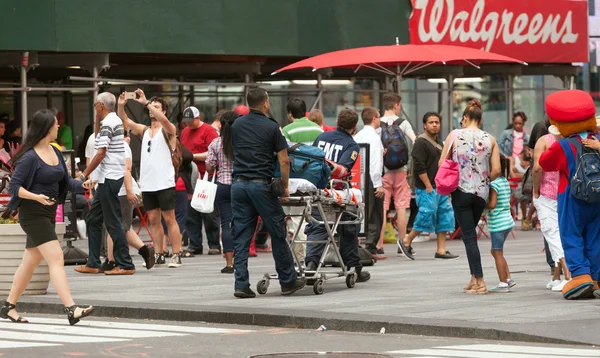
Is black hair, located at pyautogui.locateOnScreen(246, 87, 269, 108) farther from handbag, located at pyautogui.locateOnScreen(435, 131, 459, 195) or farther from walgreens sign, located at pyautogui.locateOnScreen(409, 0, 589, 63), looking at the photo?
walgreens sign, located at pyautogui.locateOnScreen(409, 0, 589, 63)

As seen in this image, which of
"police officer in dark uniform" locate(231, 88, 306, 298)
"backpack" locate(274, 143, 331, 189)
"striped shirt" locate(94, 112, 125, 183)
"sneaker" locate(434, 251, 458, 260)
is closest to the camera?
"police officer in dark uniform" locate(231, 88, 306, 298)

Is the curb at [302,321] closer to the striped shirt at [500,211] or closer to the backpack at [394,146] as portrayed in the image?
the striped shirt at [500,211]

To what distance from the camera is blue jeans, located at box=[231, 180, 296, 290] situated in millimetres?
12875

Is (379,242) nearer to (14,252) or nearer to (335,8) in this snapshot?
(14,252)

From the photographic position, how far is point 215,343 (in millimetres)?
10375

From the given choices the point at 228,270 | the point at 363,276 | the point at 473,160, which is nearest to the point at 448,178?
the point at 473,160

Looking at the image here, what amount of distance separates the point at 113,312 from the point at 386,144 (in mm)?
6971

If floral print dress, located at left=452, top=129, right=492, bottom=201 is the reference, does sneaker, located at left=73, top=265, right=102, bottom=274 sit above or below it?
below

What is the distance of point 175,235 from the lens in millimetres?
16531

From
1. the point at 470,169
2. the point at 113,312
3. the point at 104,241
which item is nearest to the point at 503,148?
Answer: the point at 104,241

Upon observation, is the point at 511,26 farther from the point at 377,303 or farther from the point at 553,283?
the point at 377,303

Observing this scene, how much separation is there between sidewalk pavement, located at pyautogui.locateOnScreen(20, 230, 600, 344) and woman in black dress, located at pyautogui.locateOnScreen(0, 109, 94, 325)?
837 millimetres

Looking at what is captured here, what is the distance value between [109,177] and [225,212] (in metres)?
1.36

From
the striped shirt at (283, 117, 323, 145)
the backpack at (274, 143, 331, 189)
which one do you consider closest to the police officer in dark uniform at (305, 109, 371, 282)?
the backpack at (274, 143, 331, 189)
